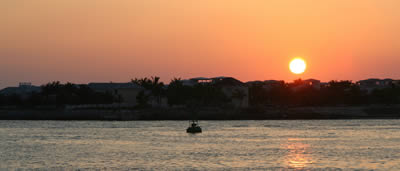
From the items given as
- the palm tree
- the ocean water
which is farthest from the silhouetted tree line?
the ocean water

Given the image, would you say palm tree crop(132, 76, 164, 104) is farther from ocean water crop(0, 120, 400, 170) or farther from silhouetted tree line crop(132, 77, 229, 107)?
ocean water crop(0, 120, 400, 170)

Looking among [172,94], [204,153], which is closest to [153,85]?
[172,94]

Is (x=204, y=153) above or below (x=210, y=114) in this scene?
below

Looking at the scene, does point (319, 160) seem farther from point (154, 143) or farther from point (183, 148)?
point (154, 143)

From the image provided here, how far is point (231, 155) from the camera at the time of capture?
6881cm

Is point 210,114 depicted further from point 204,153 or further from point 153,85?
point 204,153

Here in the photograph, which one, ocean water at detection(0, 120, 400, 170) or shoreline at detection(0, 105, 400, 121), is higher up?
shoreline at detection(0, 105, 400, 121)

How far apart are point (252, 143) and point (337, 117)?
102m

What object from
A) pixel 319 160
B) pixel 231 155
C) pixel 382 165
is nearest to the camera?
pixel 382 165

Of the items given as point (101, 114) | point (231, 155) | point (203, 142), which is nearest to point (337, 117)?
point (101, 114)

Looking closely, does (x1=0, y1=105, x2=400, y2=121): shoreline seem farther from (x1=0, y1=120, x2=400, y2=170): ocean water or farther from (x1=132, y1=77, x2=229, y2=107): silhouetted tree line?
(x1=0, y1=120, x2=400, y2=170): ocean water

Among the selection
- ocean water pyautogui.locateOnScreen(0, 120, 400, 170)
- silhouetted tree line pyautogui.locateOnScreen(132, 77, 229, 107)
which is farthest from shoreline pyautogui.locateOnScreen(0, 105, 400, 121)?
ocean water pyautogui.locateOnScreen(0, 120, 400, 170)

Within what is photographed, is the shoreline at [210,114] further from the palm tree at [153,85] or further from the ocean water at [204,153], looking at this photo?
the ocean water at [204,153]

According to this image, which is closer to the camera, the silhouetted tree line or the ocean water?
the ocean water
